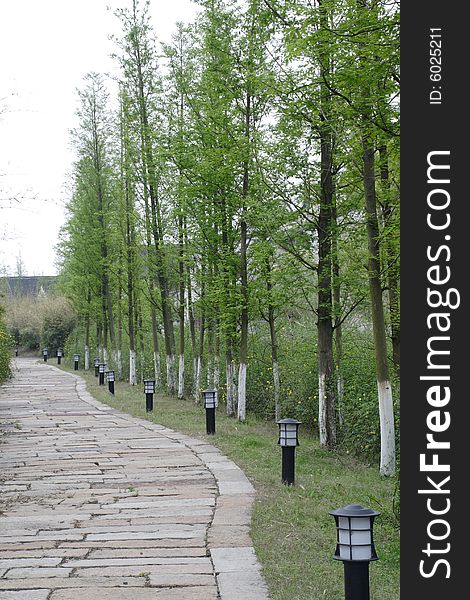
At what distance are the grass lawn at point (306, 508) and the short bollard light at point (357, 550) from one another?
2.07 feet

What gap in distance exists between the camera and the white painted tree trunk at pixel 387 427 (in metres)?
10.4

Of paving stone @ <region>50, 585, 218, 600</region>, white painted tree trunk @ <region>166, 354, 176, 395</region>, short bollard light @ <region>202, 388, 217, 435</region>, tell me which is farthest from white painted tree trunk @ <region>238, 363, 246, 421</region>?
paving stone @ <region>50, 585, 218, 600</region>

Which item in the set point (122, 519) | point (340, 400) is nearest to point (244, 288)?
point (340, 400)

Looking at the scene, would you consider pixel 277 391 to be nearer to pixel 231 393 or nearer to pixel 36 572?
pixel 231 393

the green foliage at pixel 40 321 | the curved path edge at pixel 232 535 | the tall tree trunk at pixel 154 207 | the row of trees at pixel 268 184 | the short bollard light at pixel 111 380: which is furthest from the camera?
the green foliage at pixel 40 321

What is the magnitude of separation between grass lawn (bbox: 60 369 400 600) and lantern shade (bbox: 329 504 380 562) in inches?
28.3

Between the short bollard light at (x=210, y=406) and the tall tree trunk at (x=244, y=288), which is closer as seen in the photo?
the short bollard light at (x=210, y=406)

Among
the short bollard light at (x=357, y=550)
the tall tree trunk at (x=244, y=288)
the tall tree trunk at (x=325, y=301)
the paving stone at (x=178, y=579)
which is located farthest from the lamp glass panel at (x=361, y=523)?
the tall tree trunk at (x=244, y=288)

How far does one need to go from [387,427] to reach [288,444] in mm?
1639

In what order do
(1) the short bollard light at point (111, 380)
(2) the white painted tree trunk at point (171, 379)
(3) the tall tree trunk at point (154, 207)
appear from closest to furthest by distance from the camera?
(3) the tall tree trunk at point (154, 207) < (1) the short bollard light at point (111, 380) < (2) the white painted tree trunk at point (171, 379)

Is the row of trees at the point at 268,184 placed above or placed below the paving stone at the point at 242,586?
above

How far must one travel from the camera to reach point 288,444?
9375 mm

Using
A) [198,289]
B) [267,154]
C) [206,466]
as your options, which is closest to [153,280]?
[198,289]

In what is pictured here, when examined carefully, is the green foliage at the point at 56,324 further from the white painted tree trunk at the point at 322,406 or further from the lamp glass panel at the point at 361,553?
the lamp glass panel at the point at 361,553
